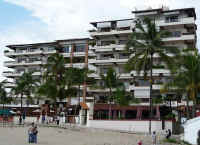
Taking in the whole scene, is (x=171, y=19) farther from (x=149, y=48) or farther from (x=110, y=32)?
(x=149, y=48)

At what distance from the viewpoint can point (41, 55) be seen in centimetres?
8906

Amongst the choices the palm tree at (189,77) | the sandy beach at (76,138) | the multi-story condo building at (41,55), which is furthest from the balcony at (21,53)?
the palm tree at (189,77)

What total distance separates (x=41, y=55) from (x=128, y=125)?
4607 cm

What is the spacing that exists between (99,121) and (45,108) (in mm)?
28475

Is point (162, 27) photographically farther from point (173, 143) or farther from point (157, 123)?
point (173, 143)

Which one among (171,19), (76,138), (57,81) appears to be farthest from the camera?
(57,81)

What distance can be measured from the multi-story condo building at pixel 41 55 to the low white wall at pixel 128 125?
2666 cm

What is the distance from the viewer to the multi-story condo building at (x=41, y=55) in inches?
3265

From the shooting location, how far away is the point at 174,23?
65.8 meters

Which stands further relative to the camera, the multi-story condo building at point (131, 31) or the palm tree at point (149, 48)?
the multi-story condo building at point (131, 31)

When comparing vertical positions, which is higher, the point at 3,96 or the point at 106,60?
the point at 106,60

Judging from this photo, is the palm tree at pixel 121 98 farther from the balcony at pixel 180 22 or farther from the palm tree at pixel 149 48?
the balcony at pixel 180 22

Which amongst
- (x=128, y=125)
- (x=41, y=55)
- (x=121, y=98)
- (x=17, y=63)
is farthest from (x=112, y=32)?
(x=17, y=63)

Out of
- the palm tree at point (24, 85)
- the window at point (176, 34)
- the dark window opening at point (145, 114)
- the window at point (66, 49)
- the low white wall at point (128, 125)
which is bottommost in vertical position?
the low white wall at point (128, 125)
